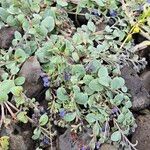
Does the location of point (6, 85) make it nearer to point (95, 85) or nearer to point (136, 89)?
point (95, 85)

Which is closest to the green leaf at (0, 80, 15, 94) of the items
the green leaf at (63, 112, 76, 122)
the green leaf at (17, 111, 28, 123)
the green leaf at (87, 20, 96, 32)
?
the green leaf at (17, 111, 28, 123)

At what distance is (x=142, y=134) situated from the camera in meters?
2.05

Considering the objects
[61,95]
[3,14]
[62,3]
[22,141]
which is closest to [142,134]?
[61,95]

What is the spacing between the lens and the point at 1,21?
2.24m

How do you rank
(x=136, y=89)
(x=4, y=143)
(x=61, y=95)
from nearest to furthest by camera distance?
(x=4, y=143) → (x=61, y=95) → (x=136, y=89)

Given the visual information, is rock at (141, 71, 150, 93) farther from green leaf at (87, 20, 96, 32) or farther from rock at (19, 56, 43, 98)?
rock at (19, 56, 43, 98)

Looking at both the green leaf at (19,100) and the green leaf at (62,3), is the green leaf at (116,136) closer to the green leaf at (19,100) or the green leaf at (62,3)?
the green leaf at (19,100)

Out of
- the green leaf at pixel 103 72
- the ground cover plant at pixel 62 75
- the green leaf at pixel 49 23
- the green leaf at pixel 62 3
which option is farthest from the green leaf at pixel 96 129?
the green leaf at pixel 62 3

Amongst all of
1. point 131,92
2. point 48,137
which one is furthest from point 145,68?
point 48,137

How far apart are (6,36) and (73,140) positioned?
59cm

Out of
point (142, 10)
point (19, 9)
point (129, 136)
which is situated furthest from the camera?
point (142, 10)

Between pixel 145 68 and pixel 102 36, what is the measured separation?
26 centimetres

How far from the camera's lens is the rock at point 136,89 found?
2.10 meters

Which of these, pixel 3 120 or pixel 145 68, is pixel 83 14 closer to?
pixel 145 68
